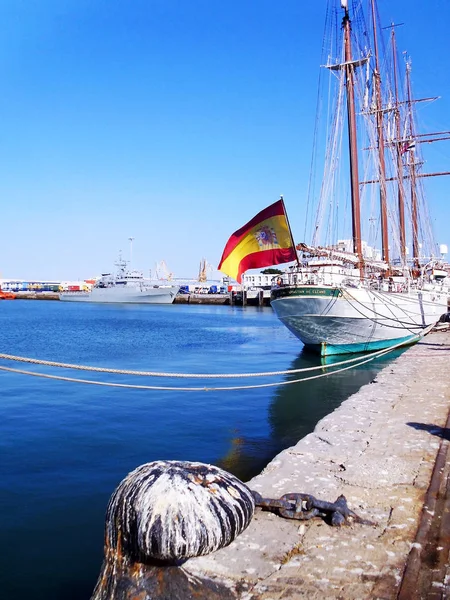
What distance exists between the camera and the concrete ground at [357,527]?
3.68 metres

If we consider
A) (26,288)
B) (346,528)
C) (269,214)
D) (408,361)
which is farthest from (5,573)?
(26,288)

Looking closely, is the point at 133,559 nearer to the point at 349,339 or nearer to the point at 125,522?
the point at 125,522

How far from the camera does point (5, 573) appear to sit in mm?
5887

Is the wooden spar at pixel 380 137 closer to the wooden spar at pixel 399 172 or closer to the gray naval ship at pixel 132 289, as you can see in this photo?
the wooden spar at pixel 399 172

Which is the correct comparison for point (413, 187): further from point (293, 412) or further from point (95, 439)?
point (95, 439)

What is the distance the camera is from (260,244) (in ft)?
70.5

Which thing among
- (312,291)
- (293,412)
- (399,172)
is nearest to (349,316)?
(312,291)

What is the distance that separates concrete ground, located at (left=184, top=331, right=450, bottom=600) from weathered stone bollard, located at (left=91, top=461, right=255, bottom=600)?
215mm

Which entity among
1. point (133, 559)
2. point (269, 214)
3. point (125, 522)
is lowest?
point (133, 559)

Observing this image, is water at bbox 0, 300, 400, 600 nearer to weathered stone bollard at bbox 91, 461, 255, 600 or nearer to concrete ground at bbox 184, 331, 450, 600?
weathered stone bollard at bbox 91, 461, 255, 600

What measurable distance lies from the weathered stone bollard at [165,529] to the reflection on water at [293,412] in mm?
Result: 5333

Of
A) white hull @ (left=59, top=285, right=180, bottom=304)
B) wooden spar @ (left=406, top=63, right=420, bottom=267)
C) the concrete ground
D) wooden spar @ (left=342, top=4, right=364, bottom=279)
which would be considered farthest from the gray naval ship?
the concrete ground

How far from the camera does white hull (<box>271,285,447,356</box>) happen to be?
24297mm

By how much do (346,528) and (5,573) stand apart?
394cm
